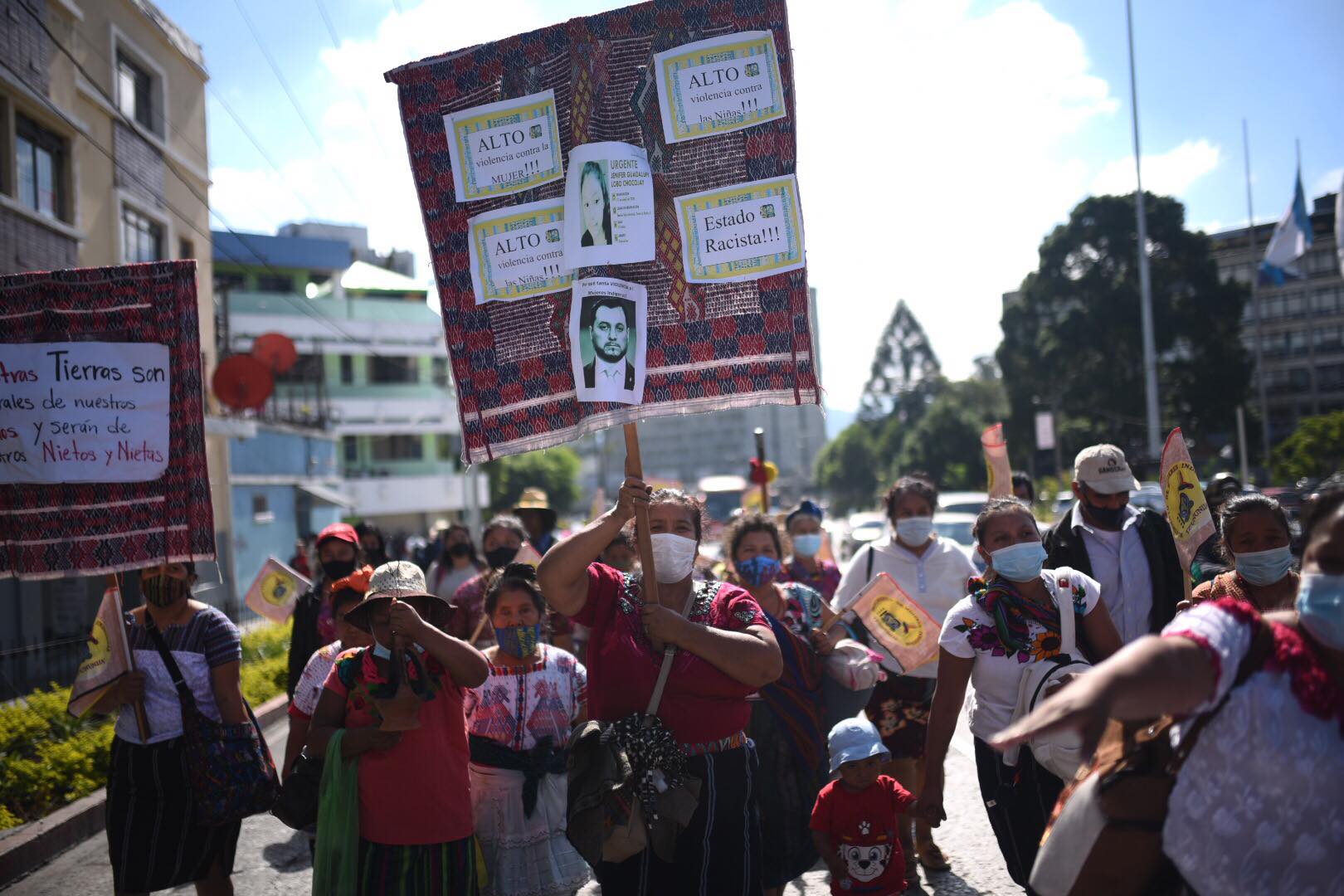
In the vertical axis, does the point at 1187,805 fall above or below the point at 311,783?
above

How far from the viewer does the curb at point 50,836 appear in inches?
244

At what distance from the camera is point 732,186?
3.61m

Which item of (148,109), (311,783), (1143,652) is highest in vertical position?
(148,109)

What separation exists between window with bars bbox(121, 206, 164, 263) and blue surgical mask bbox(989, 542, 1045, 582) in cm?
1556

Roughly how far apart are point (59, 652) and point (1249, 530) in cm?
1364

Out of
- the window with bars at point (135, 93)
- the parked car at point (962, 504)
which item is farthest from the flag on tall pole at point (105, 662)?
the parked car at point (962, 504)

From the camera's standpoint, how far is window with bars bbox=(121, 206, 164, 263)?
54.6ft

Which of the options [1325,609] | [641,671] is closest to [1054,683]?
[641,671]

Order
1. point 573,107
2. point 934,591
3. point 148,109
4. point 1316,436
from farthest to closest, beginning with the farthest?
point 1316,436 → point 148,109 → point 934,591 → point 573,107

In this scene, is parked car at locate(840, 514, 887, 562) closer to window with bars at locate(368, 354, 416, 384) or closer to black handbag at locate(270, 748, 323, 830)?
black handbag at locate(270, 748, 323, 830)

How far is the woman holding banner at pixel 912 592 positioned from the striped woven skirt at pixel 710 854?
2073mm

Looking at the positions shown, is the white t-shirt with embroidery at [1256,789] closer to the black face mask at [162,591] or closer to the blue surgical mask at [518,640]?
the blue surgical mask at [518,640]

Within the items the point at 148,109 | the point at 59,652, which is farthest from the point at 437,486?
the point at 59,652

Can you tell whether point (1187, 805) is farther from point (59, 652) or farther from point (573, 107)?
point (59, 652)
